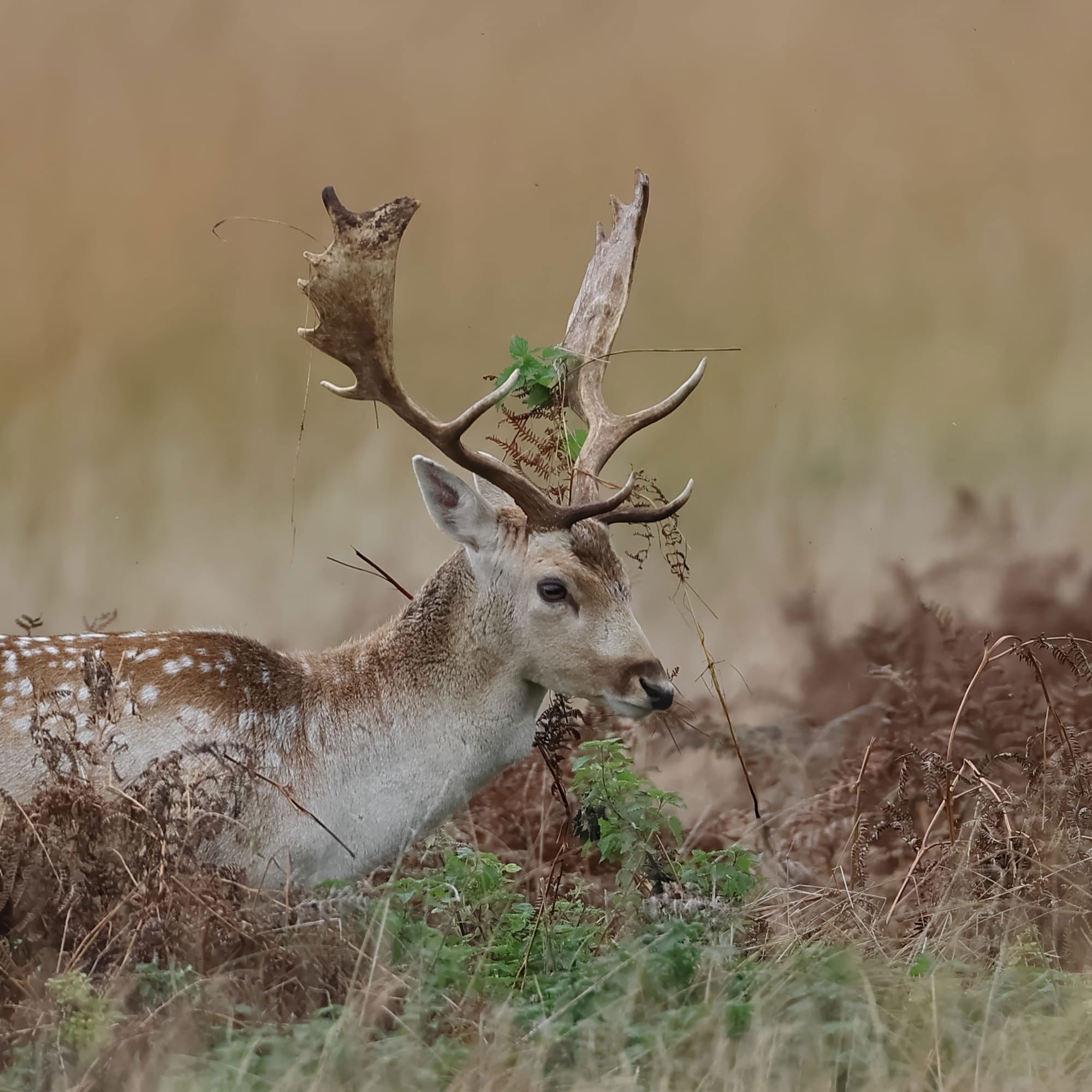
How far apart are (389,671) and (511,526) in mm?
638

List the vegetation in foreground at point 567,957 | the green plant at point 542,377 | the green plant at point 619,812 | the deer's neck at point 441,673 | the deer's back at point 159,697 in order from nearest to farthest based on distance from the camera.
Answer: the vegetation in foreground at point 567,957 → the deer's back at point 159,697 → the green plant at point 619,812 → the deer's neck at point 441,673 → the green plant at point 542,377

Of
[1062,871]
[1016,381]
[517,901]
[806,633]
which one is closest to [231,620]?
[806,633]

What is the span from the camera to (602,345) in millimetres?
5617

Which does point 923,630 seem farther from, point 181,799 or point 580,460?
point 181,799

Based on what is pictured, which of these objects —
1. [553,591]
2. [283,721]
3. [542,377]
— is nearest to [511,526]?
[553,591]

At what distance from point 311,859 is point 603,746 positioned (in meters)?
1.00

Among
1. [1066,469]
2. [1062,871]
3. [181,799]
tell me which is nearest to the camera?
[181,799]

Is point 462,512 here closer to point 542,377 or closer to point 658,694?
point 542,377

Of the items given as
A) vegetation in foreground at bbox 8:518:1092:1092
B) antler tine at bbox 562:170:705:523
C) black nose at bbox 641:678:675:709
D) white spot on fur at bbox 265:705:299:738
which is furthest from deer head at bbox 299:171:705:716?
white spot on fur at bbox 265:705:299:738

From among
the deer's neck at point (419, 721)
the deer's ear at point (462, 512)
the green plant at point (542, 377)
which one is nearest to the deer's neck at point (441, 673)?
the deer's neck at point (419, 721)

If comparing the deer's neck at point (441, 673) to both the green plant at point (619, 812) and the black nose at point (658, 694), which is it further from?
the black nose at point (658, 694)

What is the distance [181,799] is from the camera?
369 cm

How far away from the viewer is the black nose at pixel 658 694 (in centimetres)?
440

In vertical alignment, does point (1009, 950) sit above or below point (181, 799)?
below
